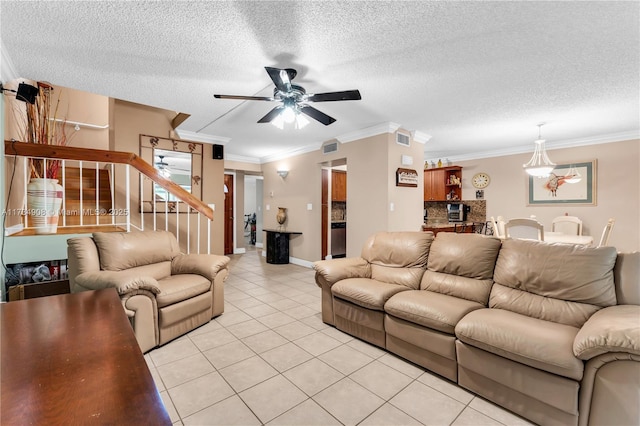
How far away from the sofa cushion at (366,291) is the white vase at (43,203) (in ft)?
8.88

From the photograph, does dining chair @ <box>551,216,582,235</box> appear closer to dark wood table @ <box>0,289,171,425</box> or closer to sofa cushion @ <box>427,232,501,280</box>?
sofa cushion @ <box>427,232,501,280</box>

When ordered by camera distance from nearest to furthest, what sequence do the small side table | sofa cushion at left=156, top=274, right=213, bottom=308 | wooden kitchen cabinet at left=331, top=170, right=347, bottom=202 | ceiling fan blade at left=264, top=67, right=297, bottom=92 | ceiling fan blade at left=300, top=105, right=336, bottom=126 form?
ceiling fan blade at left=264, top=67, right=297, bottom=92 → sofa cushion at left=156, top=274, right=213, bottom=308 → ceiling fan blade at left=300, top=105, right=336, bottom=126 → the small side table → wooden kitchen cabinet at left=331, top=170, right=347, bottom=202

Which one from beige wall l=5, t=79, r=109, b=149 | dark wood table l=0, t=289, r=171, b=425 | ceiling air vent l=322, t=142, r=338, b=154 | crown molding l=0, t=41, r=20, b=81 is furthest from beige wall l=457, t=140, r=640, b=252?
beige wall l=5, t=79, r=109, b=149

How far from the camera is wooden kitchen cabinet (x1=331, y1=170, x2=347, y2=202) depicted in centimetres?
654

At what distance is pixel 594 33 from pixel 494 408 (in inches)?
105

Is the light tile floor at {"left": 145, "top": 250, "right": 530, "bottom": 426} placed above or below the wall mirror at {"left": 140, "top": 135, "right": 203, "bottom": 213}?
below

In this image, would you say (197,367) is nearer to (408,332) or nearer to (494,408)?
(408,332)

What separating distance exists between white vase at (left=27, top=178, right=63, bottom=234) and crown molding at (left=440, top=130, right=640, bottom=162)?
21.3 ft

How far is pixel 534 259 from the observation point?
215cm

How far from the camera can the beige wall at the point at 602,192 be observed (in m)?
4.64

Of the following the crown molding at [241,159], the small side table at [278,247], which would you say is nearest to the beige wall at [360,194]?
the small side table at [278,247]

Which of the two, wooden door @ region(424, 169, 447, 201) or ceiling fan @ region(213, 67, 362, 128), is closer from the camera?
ceiling fan @ region(213, 67, 362, 128)

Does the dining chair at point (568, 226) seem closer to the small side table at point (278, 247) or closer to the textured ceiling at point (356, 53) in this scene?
the textured ceiling at point (356, 53)

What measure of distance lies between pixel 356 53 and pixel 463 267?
2.01m
